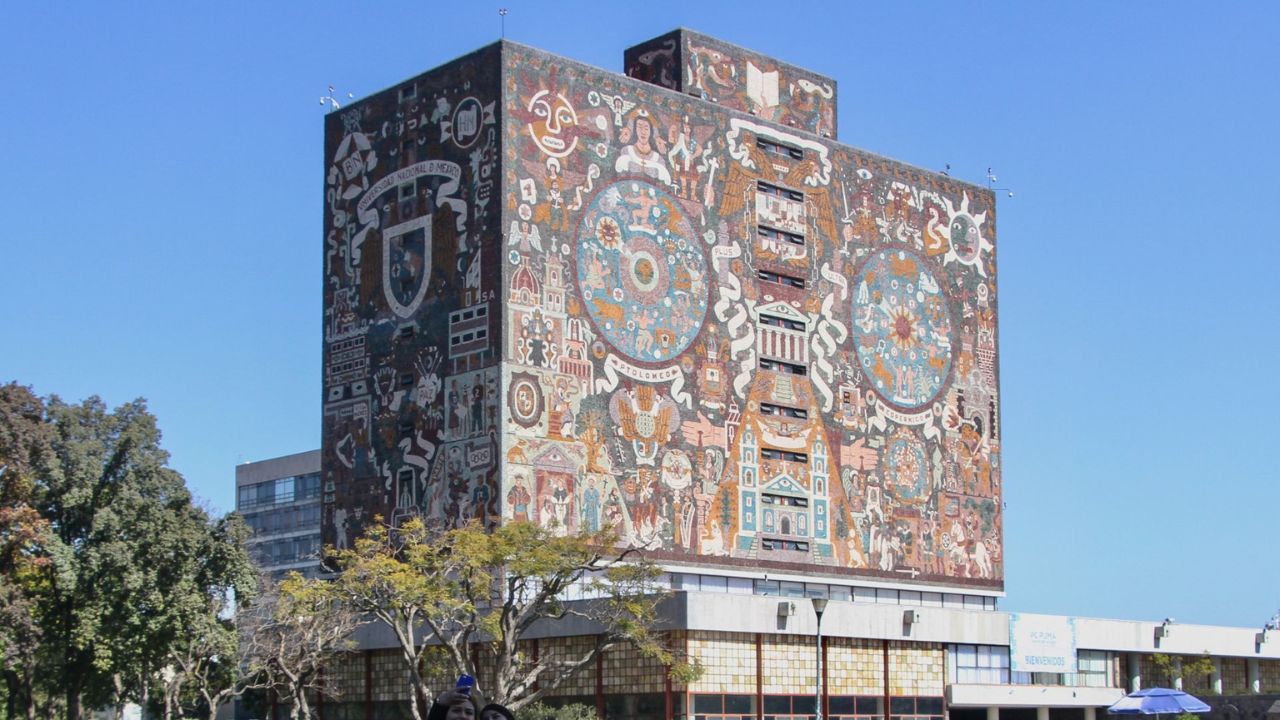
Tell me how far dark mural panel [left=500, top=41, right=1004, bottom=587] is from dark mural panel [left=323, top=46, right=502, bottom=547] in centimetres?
145

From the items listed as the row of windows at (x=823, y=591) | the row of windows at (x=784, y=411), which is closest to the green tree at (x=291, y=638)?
the row of windows at (x=823, y=591)

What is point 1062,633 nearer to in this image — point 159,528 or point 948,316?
point 948,316

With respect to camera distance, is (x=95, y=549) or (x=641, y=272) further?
(x=641, y=272)

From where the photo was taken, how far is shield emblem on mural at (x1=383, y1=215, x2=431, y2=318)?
6662 centimetres

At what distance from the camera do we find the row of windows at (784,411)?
69.8m

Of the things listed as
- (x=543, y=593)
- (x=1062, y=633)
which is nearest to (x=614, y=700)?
(x=543, y=593)

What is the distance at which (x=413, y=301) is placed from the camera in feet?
219

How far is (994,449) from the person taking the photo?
79.4 meters

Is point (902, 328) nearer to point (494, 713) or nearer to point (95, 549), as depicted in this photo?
point (95, 549)

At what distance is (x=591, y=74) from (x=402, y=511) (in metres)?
17.4

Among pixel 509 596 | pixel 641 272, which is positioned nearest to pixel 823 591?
pixel 641 272

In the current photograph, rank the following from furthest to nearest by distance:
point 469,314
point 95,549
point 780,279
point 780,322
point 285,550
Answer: point 285,550 < point 780,279 < point 780,322 < point 469,314 < point 95,549

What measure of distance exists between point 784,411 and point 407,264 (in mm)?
15760

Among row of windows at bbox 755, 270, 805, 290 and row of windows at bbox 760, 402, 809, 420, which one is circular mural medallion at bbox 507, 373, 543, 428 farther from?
row of windows at bbox 755, 270, 805, 290
